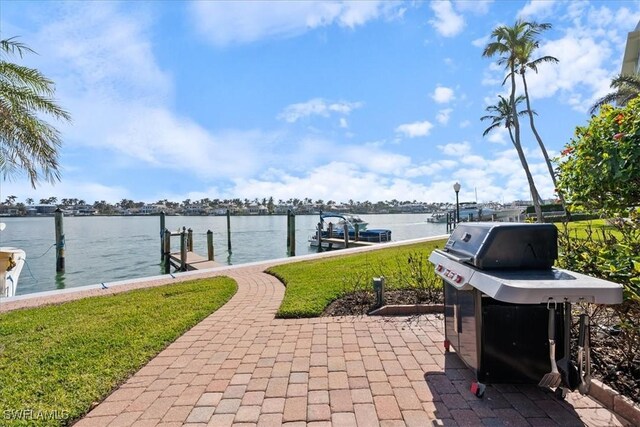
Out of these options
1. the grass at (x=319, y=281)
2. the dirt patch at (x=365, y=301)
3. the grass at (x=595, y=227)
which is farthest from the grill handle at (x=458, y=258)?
the grass at (x=319, y=281)

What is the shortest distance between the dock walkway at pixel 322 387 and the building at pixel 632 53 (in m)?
42.0

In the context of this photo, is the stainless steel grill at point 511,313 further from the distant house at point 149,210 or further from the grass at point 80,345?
the distant house at point 149,210

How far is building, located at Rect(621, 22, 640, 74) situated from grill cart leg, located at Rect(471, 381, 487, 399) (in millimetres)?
42288

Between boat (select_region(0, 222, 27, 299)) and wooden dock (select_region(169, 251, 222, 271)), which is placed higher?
boat (select_region(0, 222, 27, 299))

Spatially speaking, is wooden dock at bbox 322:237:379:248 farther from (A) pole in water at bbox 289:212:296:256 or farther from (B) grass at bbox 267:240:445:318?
(B) grass at bbox 267:240:445:318

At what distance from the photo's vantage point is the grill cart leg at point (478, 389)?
2859 mm

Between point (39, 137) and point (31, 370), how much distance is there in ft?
10.8

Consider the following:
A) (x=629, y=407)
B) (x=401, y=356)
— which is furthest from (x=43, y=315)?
(x=629, y=407)

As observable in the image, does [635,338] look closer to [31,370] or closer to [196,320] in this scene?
[196,320]

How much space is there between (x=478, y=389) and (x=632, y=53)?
4484cm

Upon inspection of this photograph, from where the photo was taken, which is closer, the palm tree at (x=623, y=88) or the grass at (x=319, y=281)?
the grass at (x=319, y=281)

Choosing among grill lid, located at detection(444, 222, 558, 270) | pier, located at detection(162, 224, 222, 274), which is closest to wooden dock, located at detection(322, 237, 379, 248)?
pier, located at detection(162, 224, 222, 274)

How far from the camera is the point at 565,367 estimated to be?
254 cm

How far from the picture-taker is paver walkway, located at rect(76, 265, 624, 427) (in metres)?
2.70
